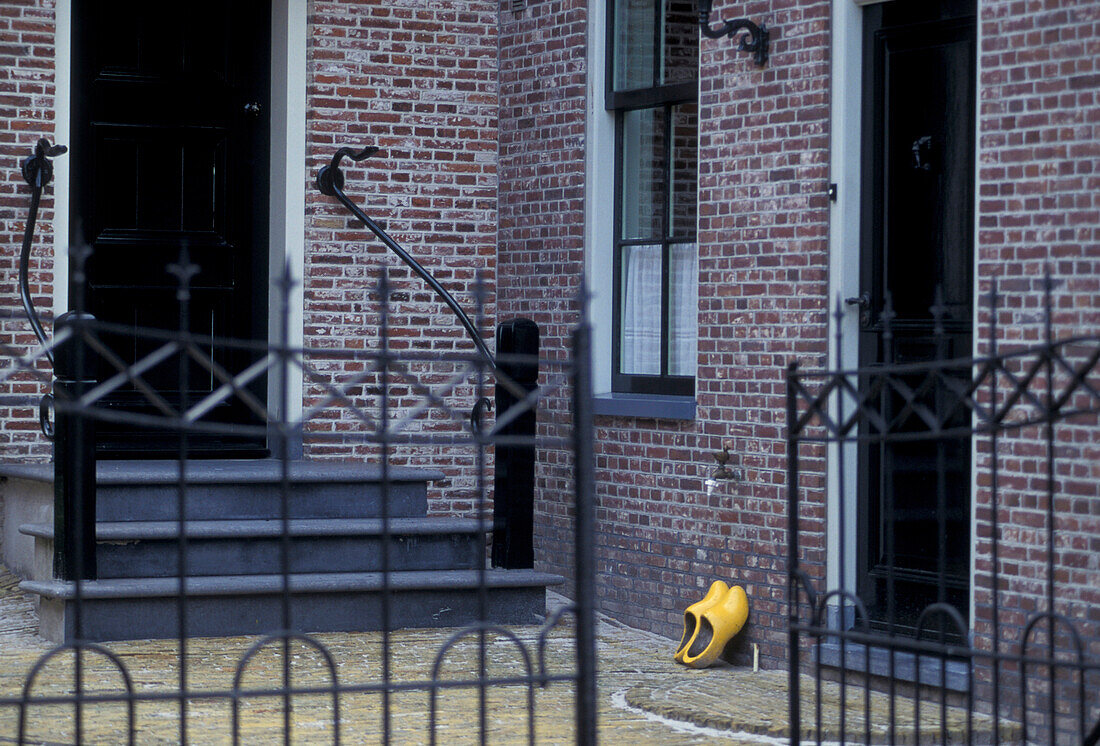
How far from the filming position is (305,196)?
7941 millimetres

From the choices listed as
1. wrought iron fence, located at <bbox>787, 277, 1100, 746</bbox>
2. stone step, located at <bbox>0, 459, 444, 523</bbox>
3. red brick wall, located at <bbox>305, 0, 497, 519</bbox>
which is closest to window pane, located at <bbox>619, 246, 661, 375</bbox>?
red brick wall, located at <bbox>305, 0, 497, 519</bbox>

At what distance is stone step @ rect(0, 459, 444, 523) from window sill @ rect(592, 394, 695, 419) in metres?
0.88

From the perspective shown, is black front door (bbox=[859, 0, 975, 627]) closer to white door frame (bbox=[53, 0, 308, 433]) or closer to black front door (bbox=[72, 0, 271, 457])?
white door frame (bbox=[53, 0, 308, 433])

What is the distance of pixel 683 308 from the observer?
23.9ft

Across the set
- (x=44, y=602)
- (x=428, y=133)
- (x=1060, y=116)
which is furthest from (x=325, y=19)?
(x=1060, y=116)

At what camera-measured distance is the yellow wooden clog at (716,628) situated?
6438 mm

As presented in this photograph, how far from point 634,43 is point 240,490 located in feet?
9.62

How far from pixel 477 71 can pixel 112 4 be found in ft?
6.41

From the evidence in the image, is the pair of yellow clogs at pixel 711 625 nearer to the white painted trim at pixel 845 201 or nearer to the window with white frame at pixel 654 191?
the white painted trim at pixel 845 201

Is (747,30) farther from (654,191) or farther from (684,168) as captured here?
(654,191)

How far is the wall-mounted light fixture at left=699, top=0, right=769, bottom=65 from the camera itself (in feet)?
21.4

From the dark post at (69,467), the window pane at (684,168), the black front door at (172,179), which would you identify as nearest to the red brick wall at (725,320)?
the window pane at (684,168)

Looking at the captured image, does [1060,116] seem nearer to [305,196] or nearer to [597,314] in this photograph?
[597,314]

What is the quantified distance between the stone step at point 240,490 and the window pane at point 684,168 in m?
1.70
